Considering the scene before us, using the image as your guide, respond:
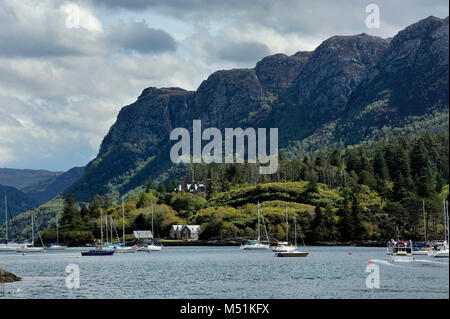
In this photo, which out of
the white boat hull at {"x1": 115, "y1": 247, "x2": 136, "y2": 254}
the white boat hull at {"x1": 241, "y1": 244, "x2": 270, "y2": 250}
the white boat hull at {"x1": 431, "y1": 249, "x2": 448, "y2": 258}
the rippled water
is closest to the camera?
the rippled water

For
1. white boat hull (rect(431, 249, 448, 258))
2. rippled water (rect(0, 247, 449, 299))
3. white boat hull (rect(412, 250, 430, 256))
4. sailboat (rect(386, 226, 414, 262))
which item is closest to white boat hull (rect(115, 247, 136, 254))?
rippled water (rect(0, 247, 449, 299))

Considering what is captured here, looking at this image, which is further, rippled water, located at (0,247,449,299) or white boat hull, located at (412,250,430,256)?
white boat hull, located at (412,250,430,256)

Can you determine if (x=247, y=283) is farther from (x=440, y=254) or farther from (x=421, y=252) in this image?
(x=421, y=252)

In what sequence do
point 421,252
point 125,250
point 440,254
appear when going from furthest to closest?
point 125,250
point 421,252
point 440,254

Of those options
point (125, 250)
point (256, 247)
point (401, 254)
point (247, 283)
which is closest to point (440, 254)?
point (401, 254)

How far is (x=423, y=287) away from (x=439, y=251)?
61850 mm

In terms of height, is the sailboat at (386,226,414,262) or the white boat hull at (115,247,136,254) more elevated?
the sailboat at (386,226,414,262)

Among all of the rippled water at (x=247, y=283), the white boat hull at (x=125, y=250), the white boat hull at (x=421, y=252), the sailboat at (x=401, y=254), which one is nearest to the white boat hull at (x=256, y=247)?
the white boat hull at (x=125, y=250)

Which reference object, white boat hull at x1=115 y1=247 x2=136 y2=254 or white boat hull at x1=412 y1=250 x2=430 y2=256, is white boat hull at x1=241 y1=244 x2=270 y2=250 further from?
white boat hull at x1=412 y1=250 x2=430 y2=256

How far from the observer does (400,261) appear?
112 meters

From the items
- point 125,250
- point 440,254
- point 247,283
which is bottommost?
point 125,250
